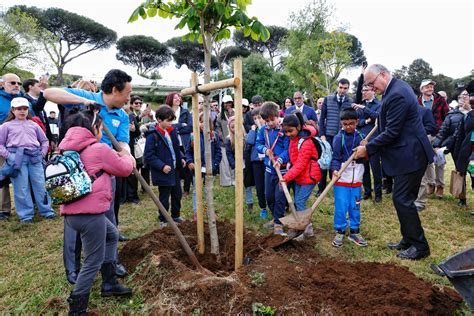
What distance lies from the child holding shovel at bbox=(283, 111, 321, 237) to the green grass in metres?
0.80

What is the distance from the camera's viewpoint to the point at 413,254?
161 inches

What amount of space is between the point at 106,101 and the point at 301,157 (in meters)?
2.64

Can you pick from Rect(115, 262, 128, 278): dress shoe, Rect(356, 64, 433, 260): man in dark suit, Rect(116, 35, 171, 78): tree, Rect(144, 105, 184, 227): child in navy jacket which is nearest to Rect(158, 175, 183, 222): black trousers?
Rect(144, 105, 184, 227): child in navy jacket

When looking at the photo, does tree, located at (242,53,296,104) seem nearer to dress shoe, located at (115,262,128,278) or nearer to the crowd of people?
the crowd of people

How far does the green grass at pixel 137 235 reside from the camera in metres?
3.25

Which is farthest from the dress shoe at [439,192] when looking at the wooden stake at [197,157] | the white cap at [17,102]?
the white cap at [17,102]

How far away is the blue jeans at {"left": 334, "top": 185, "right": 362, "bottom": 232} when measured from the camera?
4.59m

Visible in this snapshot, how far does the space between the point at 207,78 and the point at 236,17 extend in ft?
2.21

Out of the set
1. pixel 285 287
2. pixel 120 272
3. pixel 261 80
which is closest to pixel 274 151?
pixel 285 287

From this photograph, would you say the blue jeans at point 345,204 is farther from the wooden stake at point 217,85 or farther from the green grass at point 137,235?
the wooden stake at point 217,85

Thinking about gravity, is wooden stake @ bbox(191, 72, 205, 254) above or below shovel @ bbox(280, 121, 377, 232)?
above

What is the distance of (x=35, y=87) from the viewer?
20.2 feet

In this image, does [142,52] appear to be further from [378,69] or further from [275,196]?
[378,69]

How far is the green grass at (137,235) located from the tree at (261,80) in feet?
85.1
